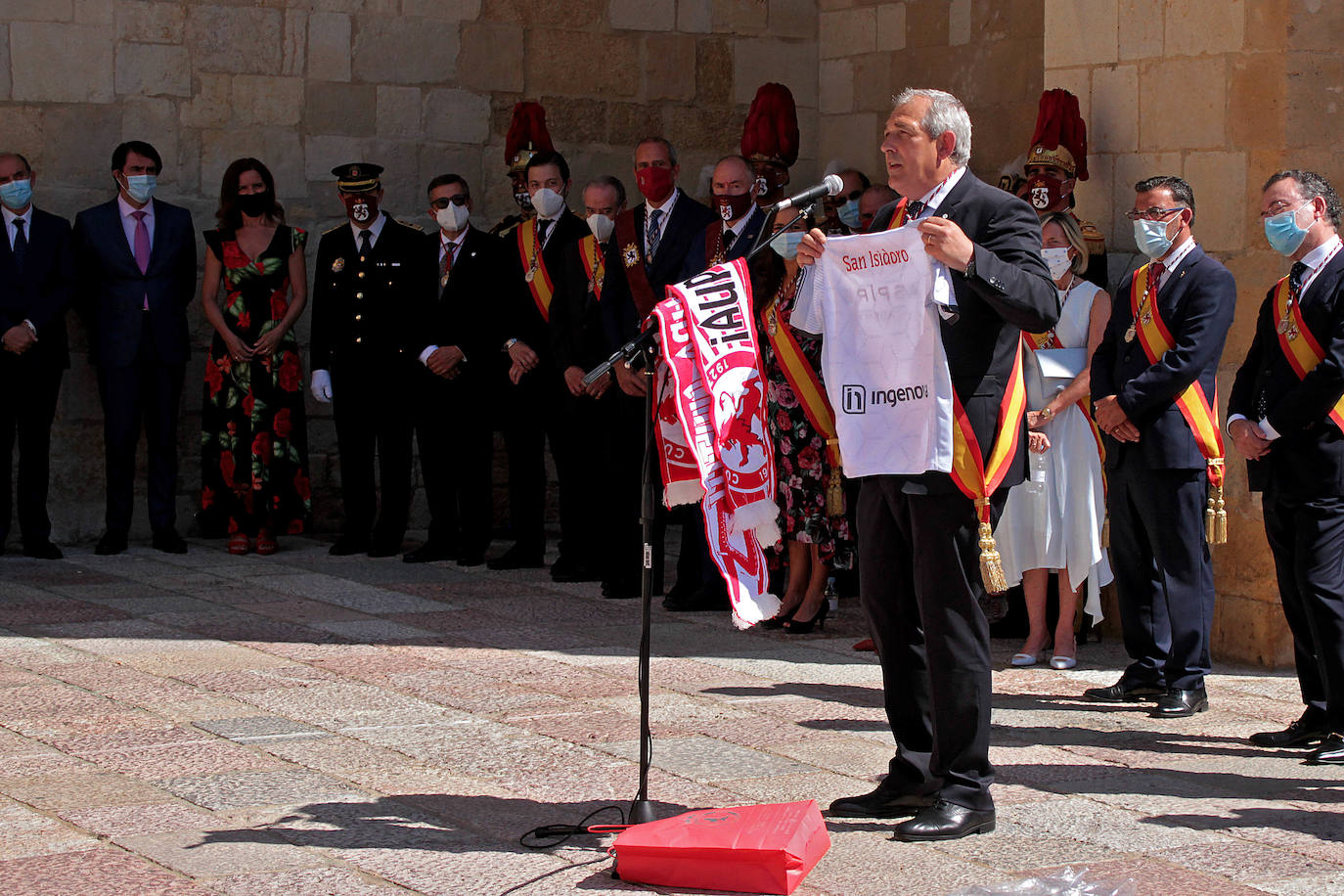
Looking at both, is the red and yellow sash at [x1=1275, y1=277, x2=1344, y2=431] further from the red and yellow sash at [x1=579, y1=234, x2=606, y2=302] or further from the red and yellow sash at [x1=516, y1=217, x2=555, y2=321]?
the red and yellow sash at [x1=516, y1=217, x2=555, y2=321]

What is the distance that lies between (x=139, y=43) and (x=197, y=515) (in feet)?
8.98

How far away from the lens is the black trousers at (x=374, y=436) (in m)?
9.77

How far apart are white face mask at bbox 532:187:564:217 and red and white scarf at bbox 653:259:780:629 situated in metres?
4.77

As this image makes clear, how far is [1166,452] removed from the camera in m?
6.13

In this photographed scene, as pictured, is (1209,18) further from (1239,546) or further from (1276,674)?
(1276,674)

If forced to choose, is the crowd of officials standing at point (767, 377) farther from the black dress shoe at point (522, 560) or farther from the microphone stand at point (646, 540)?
the microphone stand at point (646, 540)

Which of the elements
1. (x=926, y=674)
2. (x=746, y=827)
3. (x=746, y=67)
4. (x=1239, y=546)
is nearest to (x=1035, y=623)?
(x=1239, y=546)

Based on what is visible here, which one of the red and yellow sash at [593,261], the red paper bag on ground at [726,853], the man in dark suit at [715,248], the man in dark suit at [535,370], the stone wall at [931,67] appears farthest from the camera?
the stone wall at [931,67]

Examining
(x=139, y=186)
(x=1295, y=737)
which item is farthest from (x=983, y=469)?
(x=139, y=186)

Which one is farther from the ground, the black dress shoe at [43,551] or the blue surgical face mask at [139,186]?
the blue surgical face mask at [139,186]

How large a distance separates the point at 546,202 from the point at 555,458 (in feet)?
4.30

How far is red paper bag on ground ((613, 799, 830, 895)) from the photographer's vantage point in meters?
3.94

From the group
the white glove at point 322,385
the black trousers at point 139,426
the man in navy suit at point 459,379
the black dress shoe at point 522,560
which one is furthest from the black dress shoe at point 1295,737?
the black trousers at point 139,426

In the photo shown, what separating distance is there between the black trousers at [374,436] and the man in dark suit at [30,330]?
150cm
